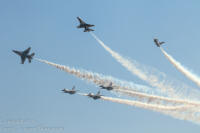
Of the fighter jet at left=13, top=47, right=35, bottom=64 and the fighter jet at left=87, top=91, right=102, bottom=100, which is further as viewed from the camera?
the fighter jet at left=87, top=91, right=102, bottom=100

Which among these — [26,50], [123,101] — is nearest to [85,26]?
[26,50]

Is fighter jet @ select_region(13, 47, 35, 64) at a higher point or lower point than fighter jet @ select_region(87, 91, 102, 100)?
higher

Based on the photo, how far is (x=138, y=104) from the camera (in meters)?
72.3

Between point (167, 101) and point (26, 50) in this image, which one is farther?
point (26, 50)

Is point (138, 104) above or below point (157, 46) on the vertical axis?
below

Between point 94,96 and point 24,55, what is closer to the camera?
point 24,55

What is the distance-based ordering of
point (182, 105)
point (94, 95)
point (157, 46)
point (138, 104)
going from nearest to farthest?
point (182, 105) → point (138, 104) → point (157, 46) → point (94, 95)

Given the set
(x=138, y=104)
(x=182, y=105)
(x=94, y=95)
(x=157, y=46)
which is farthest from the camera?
(x=94, y=95)

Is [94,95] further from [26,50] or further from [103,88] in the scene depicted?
[26,50]

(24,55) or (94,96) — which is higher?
(24,55)

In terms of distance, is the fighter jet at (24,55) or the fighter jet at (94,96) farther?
the fighter jet at (94,96)

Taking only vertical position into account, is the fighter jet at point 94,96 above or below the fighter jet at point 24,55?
below

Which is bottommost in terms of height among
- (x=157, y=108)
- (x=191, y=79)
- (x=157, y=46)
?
(x=157, y=108)

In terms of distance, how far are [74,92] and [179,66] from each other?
31451mm
